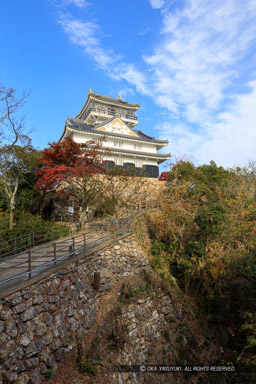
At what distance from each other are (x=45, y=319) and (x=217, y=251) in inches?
347

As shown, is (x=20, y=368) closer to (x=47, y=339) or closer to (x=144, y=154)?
(x=47, y=339)

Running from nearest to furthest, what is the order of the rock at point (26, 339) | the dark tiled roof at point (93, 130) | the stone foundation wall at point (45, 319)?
1. the stone foundation wall at point (45, 319)
2. the rock at point (26, 339)
3. the dark tiled roof at point (93, 130)

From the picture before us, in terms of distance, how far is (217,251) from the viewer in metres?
11.5

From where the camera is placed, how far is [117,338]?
793 centimetres

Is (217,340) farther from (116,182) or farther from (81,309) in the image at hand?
(116,182)

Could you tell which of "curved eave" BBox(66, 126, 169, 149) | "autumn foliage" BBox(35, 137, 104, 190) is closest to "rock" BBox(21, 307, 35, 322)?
"autumn foliage" BBox(35, 137, 104, 190)

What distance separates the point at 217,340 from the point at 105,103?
114ft

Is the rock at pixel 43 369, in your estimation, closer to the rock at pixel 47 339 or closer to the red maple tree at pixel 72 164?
the rock at pixel 47 339

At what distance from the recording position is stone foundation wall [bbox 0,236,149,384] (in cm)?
530

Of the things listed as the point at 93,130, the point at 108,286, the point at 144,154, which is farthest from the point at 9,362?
the point at 144,154

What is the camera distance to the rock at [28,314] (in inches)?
232

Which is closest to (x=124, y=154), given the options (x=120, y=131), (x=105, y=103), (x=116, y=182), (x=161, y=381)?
(x=120, y=131)

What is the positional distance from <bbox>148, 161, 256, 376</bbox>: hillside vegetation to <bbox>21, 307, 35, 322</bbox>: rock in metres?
7.35

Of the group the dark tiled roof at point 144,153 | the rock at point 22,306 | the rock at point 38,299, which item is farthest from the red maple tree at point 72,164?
the rock at point 22,306
